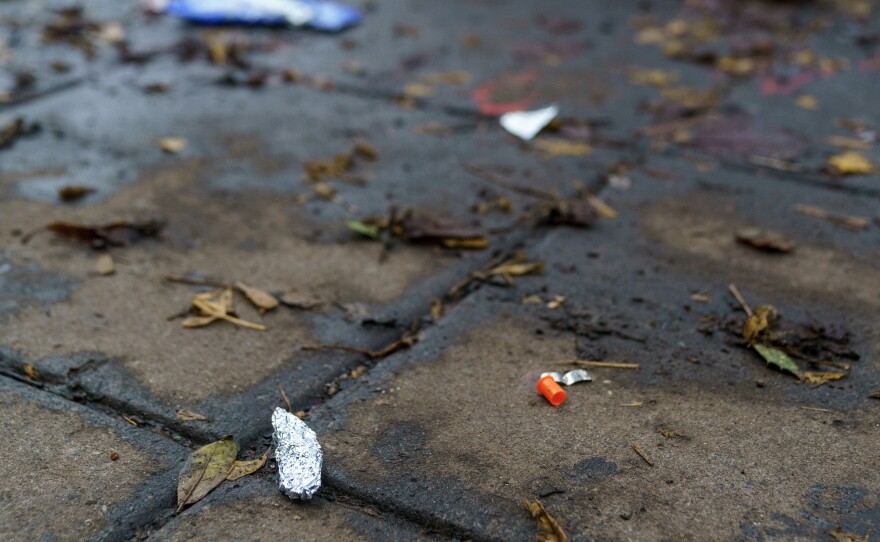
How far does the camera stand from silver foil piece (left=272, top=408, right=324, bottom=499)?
1.43 meters

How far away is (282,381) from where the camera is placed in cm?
176

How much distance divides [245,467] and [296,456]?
11 cm

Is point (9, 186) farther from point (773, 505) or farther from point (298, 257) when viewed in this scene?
point (773, 505)

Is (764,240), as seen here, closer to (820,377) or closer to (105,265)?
(820,377)

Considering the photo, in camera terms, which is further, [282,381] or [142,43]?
[142,43]

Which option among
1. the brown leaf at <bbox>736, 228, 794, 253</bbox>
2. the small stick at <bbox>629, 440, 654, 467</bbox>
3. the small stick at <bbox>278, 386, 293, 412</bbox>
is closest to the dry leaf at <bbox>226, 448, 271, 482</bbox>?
the small stick at <bbox>278, 386, 293, 412</bbox>

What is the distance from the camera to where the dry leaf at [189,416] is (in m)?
1.63

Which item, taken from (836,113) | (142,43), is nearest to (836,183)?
(836,113)

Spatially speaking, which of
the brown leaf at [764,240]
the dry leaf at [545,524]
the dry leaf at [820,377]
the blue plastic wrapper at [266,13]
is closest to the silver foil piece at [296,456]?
the dry leaf at [545,524]

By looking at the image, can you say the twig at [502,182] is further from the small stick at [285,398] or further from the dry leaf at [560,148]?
the small stick at [285,398]

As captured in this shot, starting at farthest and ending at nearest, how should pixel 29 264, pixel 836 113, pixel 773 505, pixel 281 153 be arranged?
1. pixel 836 113
2. pixel 281 153
3. pixel 29 264
4. pixel 773 505

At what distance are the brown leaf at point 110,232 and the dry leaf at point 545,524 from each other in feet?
4.67

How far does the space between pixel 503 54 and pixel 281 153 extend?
1408 mm

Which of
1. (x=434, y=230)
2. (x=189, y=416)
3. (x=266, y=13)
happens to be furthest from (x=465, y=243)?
(x=266, y=13)
